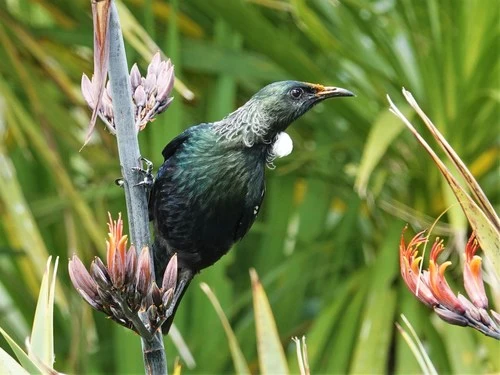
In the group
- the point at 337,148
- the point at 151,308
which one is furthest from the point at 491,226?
the point at 337,148

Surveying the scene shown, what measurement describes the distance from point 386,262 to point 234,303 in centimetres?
47

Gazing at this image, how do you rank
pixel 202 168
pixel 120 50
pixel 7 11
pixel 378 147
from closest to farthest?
pixel 120 50 < pixel 202 168 < pixel 378 147 < pixel 7 11

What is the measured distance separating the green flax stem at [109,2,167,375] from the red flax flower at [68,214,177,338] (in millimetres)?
20

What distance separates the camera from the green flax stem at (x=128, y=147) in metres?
0.76

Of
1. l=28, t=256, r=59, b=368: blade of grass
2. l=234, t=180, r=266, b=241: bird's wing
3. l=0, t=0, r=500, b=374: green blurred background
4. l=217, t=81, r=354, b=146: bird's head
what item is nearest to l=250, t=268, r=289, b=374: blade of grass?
l=234, t=180, r=266, b=241: bird's wing

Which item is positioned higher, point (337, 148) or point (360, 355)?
point (337, 148)

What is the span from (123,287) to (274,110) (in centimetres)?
41

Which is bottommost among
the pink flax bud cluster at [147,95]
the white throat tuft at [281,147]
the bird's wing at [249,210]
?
the bird's wing at [249,210]

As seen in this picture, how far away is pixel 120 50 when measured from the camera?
762 millimetres

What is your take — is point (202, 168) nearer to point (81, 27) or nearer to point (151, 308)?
point (151, 308)

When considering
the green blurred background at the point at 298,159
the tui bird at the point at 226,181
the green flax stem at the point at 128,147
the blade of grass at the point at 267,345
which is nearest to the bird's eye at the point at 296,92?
the tui bird at the point at 226,181

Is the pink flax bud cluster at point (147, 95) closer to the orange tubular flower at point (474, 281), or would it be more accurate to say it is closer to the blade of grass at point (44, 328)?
the blade of grass at point (44, 328)

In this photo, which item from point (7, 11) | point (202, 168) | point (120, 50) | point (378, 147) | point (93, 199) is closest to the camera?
point (120, 50)

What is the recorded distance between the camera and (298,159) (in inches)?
89.9
